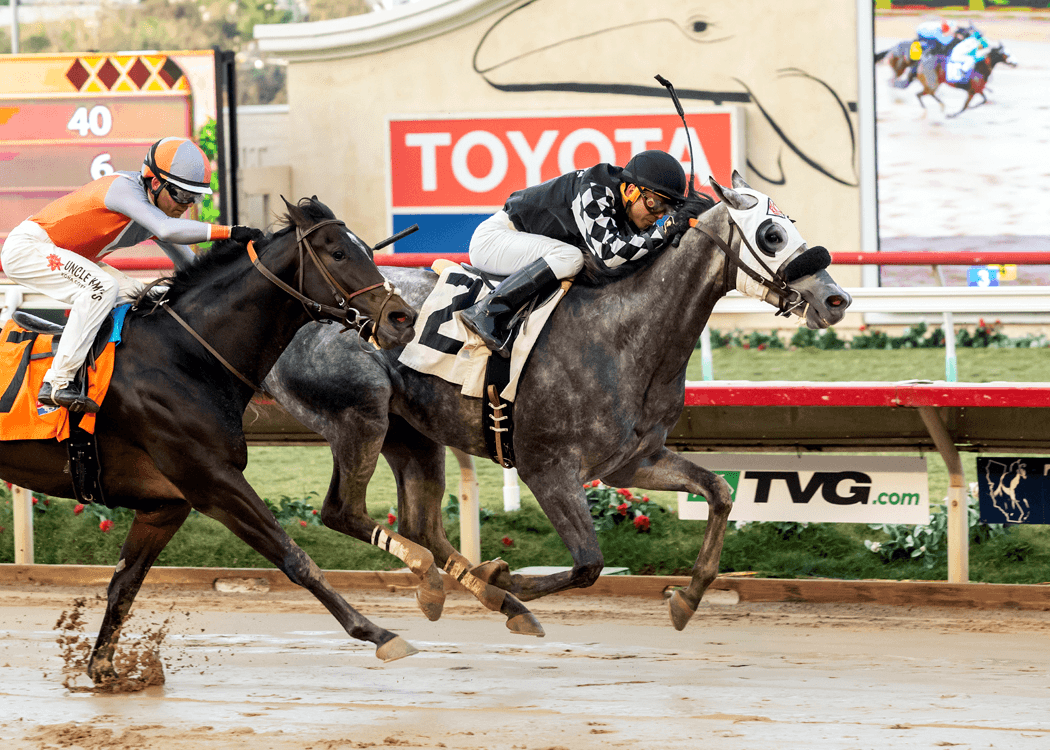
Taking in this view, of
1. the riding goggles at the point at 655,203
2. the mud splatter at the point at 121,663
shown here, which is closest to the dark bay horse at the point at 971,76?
the riding goggles at the point at 655,203

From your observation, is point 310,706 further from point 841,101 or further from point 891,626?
point 841,101

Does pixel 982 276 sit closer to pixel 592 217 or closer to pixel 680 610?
pixel 680 610

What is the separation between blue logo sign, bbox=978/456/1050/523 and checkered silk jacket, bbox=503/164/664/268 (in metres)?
2.21

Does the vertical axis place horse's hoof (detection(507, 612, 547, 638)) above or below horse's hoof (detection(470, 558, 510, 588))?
below

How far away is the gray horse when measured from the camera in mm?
4547

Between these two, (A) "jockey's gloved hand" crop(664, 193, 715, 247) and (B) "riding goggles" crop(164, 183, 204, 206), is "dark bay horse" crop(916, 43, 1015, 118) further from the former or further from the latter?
(B) "riding goggles" crop(164, 183, 204, 206)

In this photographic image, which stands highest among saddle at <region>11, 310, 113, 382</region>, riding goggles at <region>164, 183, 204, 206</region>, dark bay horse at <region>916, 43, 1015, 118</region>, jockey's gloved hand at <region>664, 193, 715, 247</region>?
dark bay horse at <region>916, 43, 1015, 118</region>

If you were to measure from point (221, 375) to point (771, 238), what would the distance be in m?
1.87

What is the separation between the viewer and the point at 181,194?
14.6 ft

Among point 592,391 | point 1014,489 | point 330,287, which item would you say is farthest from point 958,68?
point 330,287

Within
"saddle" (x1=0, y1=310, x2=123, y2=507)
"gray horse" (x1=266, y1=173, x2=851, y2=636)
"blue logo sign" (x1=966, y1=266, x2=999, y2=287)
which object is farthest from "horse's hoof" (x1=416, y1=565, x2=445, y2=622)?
"blue logo sign" (x1=966, y1=266, x2=999, y2=287)

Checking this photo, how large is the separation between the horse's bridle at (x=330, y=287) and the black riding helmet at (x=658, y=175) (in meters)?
0.99

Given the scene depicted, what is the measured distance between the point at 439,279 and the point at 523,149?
9550mm

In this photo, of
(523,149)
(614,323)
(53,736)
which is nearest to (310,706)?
(53,736)
